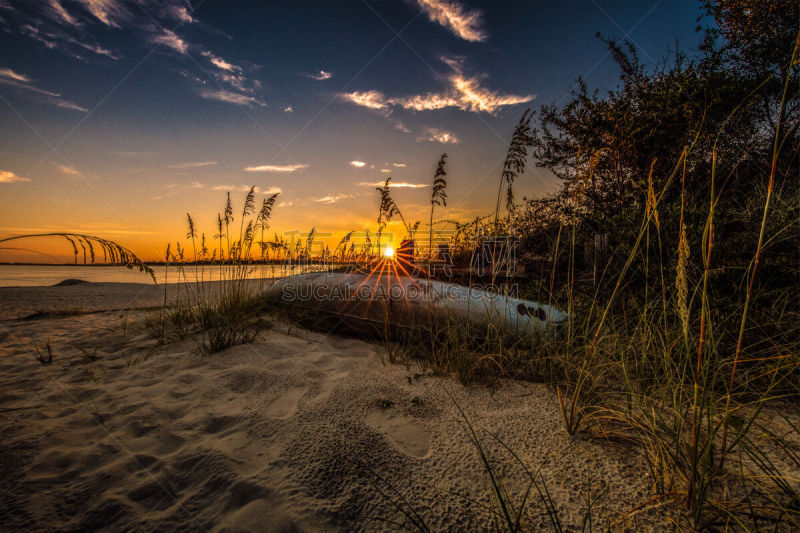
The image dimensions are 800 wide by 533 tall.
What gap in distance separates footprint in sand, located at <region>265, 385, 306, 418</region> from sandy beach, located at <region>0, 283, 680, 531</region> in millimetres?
12

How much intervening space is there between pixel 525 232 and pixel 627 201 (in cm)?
205

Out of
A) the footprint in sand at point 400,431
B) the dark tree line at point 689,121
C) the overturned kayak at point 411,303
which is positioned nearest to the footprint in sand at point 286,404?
the footprint in sand at point 400,431

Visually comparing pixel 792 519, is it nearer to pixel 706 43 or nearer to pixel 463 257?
pixel 463 257

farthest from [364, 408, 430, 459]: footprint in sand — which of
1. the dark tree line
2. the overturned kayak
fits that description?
the dark tree line

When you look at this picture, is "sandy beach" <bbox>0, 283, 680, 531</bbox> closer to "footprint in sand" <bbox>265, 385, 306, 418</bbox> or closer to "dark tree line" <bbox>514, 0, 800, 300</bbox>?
"footprint in sand" <bbox>265, 385, 306, 418</bbox>

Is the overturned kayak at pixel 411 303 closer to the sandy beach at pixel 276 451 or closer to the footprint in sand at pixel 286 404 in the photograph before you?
the sandy beach at pixel 276 451

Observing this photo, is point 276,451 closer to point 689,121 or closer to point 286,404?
point 286,404

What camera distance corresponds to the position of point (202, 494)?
128cm

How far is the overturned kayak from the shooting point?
115 inches

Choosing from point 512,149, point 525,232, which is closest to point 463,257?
point 525,232

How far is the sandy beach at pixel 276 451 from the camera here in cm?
118

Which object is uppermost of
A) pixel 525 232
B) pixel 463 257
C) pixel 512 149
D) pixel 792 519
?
pixel 512 149

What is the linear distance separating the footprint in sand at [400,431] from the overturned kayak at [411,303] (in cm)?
119

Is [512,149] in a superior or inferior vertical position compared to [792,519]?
superior
